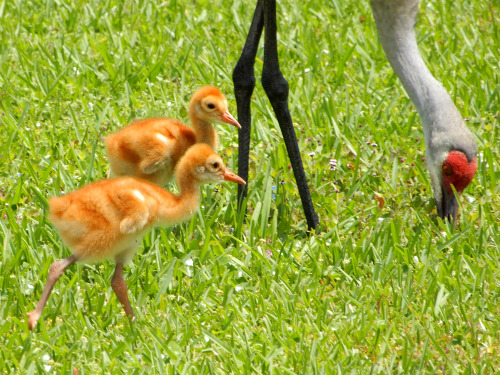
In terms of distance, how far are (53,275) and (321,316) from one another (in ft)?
4.15

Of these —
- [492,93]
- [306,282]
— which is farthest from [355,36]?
[306,282]

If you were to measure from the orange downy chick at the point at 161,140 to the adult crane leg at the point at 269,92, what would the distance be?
39 centimetres

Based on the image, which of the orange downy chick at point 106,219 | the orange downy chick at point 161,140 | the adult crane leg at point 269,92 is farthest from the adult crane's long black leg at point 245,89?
the orange downy chick at point 106,219

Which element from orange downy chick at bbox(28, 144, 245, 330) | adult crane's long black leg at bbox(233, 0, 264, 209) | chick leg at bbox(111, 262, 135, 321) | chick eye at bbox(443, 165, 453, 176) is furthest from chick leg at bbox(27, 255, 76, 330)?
chick eye at bbox(443, 165, 453, 176)

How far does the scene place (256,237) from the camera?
4473mm

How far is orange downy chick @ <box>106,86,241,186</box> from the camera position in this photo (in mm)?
4133

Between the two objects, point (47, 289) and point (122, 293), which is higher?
point (47, 289)

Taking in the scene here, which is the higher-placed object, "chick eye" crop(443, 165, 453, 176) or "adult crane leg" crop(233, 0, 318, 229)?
"adult crane leg" crop(233, 0, 318, 229)

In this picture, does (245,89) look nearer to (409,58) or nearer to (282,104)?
(282,104)

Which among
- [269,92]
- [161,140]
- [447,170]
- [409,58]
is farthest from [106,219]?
[409,58]

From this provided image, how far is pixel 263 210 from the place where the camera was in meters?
4.57

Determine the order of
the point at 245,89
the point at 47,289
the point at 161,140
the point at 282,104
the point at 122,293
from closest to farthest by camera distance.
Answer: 1. the point at 47,289
2. the point at 122,293
3. the point at 161,140
4. the point at 282,104
5. the point at 245,89

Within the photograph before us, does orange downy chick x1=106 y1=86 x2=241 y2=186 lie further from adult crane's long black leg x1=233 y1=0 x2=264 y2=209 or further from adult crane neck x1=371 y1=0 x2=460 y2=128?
adult crane neck x1=371 y1=0 x2=460 y2=128

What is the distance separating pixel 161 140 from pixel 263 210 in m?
0.80
